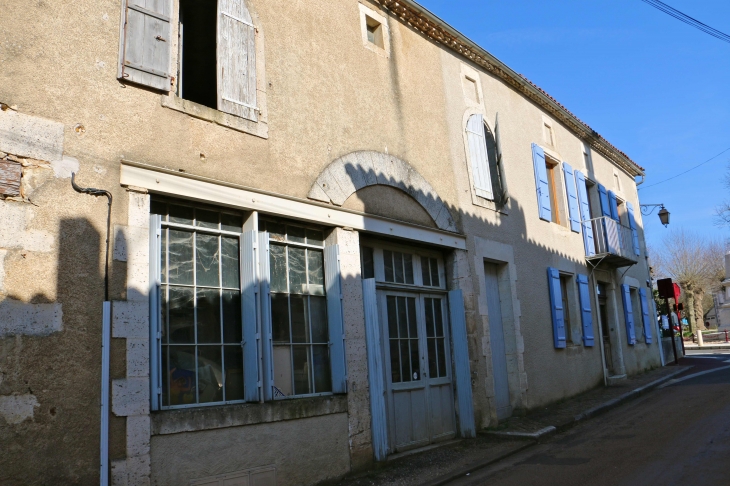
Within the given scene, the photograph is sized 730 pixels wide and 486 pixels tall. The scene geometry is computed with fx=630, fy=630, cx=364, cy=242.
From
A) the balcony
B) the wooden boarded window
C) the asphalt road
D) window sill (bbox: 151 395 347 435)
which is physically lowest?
the asphalt road

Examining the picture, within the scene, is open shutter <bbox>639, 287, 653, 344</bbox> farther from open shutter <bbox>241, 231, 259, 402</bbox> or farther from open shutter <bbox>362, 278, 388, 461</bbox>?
open shutter <bbox>241, 231, 259, 402</bbox>

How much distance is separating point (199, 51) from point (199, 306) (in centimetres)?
287

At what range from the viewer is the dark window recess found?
654cm

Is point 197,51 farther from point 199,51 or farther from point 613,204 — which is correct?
point 613,204

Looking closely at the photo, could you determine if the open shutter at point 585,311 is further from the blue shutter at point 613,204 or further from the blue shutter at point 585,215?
the blue shutter at point 613,204

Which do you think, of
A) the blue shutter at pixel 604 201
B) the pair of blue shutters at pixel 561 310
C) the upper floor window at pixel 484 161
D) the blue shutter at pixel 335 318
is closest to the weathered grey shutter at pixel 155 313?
the blue shutter at pixel 335 318

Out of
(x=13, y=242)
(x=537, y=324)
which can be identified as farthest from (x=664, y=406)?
(x=13, y=242)

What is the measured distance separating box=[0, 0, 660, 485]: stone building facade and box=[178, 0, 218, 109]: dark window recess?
24 millimetres

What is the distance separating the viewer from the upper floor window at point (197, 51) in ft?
17.9

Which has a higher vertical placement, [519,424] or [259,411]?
[259,411]

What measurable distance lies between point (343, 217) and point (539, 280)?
5291 millimetres

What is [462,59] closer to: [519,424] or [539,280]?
[539,280]

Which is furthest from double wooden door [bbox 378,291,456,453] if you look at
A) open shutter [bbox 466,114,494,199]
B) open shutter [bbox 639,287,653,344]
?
open shutter [bbox 639,287,653,344]

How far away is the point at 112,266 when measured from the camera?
487 centimetres
